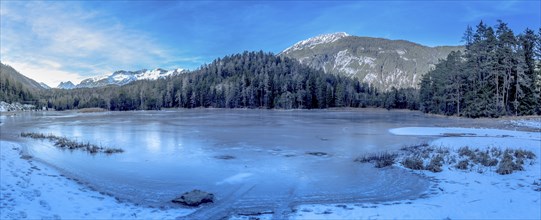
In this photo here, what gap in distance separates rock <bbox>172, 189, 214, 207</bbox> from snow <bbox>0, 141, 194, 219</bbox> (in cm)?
56

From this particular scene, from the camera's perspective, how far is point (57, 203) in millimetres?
10930

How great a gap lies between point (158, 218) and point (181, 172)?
277 inches

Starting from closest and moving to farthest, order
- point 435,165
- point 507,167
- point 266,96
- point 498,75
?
1. point 507,167
2. point 435,165
3. point 498,75
4. point 266,96

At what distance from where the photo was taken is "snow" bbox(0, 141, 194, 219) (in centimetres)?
995

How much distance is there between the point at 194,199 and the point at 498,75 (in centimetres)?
6486

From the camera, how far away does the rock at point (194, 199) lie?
1177 centimetres

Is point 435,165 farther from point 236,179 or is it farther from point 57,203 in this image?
point 57,203

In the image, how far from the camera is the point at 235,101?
16250 cm

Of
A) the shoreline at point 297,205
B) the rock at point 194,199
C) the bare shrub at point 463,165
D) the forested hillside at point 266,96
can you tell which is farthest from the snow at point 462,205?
the forested hillside at point 266,96

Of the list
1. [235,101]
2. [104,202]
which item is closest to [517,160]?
[104,202]

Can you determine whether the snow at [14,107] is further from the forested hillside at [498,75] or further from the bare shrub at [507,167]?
the bare shrub at [507,167]

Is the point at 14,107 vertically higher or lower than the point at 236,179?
higher

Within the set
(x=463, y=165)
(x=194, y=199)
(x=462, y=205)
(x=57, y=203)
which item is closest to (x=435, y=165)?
(x=463, y=165)

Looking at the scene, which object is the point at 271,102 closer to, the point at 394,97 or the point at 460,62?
the point at 394,97
